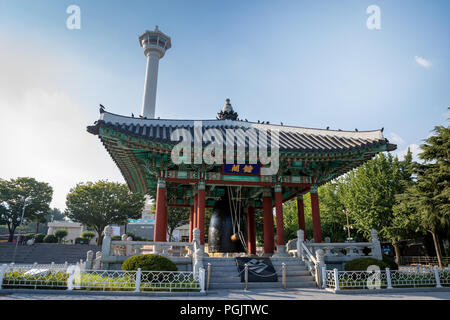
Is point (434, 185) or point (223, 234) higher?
point (434, 185)

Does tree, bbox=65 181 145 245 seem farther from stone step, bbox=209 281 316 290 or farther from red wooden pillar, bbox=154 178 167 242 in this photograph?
stone step, bbox=209 281 316 290

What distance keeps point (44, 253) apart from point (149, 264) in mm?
36143

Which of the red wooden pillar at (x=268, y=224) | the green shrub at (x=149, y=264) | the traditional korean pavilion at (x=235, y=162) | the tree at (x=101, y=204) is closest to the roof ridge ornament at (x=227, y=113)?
the traditional korean pavilion at (x=235, y=162)

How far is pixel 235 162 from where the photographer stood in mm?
16422

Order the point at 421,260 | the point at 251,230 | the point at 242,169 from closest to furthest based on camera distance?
the point at 242,169 < the point at 251,230 < the point at 421,260

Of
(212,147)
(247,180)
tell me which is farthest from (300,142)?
(212,147)

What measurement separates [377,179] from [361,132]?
17520mm

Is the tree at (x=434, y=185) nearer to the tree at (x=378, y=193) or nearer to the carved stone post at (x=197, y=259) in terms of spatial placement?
the tree at (x=378, y=193)

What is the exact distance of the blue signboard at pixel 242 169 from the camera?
16797 mm

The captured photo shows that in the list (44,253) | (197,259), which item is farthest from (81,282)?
(44,253)

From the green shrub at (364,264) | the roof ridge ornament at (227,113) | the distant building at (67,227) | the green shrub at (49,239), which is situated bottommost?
the green shrub at (364,264)

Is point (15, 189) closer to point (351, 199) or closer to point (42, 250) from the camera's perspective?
point (42, 250)

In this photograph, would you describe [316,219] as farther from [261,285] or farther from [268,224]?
[261,285]

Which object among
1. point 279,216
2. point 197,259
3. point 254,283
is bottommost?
point 254,283
